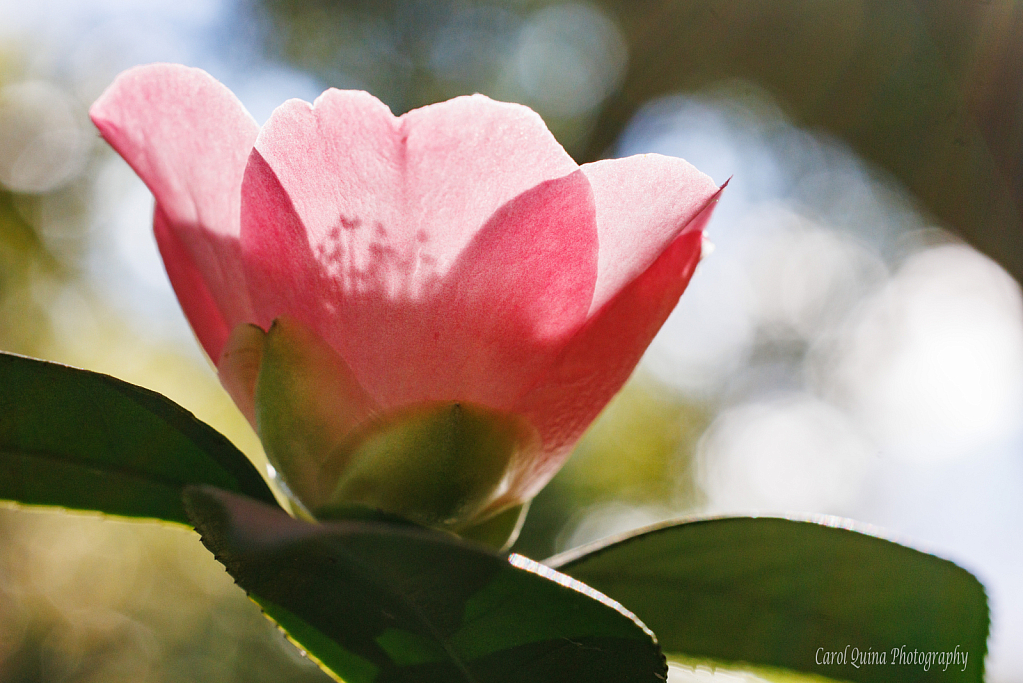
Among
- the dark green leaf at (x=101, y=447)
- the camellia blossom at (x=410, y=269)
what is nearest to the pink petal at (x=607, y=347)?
the camellia blossom at (x=410, y=269)

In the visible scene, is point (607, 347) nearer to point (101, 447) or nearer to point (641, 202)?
point (641, 202)

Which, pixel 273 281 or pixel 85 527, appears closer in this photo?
pixel 273 281

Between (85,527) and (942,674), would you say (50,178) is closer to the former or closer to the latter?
(85,527)

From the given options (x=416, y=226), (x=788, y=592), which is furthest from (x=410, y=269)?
(x=788, y=592)

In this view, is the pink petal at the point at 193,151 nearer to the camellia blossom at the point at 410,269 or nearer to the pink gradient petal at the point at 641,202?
the camellia blossom at the point at 410,269

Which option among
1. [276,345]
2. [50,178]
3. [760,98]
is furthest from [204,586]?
[276,345]

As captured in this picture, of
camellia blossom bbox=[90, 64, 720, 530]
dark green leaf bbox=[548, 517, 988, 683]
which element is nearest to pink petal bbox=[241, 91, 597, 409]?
camellia blossom bbox=[90, 64, 720, 530]

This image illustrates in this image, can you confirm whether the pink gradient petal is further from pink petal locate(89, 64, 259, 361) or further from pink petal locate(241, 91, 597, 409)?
pink petal locate(89, 64, 259, 361)
